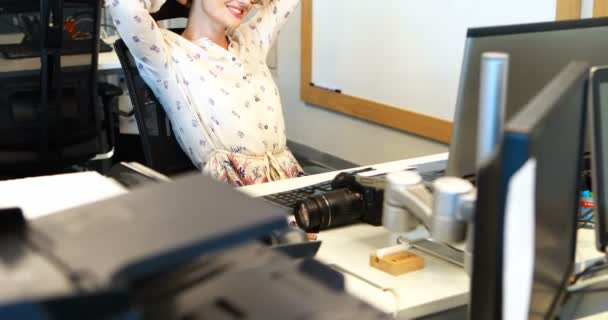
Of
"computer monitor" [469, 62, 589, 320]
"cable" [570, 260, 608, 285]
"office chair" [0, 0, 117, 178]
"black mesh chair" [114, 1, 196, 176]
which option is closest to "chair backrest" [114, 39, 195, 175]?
"black mesh chair" [114, 1, 196, 176]

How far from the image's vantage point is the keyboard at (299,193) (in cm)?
168

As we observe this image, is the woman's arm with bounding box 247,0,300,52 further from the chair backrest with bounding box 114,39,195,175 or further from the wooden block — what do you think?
the wooden block

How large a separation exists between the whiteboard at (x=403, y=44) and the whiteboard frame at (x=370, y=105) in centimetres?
3

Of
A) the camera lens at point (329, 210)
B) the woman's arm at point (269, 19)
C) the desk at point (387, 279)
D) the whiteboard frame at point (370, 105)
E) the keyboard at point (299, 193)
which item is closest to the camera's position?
the desk at point (387, 279)

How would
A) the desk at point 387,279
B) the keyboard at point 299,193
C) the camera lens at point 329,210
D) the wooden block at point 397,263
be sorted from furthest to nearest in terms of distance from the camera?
the keyboard at point 299,193, the camera lens at point 329,210, the wooden block at point 397,263, the desk at point 387,279

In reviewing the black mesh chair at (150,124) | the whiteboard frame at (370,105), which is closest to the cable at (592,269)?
the black mesh chair at (150,124)

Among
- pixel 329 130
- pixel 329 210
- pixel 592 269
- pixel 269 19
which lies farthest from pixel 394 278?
Answer: pixel 329 130

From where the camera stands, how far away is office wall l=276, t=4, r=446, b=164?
3.57m

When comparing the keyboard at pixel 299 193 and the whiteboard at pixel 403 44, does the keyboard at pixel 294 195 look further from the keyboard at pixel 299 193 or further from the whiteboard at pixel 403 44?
the whiteboard at pixel 403 44

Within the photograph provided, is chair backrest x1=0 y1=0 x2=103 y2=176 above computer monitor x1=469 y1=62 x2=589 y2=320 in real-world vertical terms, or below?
below

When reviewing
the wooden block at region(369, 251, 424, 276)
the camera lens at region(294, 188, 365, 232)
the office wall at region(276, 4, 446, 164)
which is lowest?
the office wall at region(276, 4, 446, 164)

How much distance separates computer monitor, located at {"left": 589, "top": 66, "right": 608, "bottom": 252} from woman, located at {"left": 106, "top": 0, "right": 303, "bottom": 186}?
976 millimetres

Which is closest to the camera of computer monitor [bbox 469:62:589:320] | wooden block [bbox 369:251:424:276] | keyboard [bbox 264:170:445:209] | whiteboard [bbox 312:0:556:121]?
computer monitor [bbox 469:62:589:320]

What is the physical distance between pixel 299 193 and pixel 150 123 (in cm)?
51
